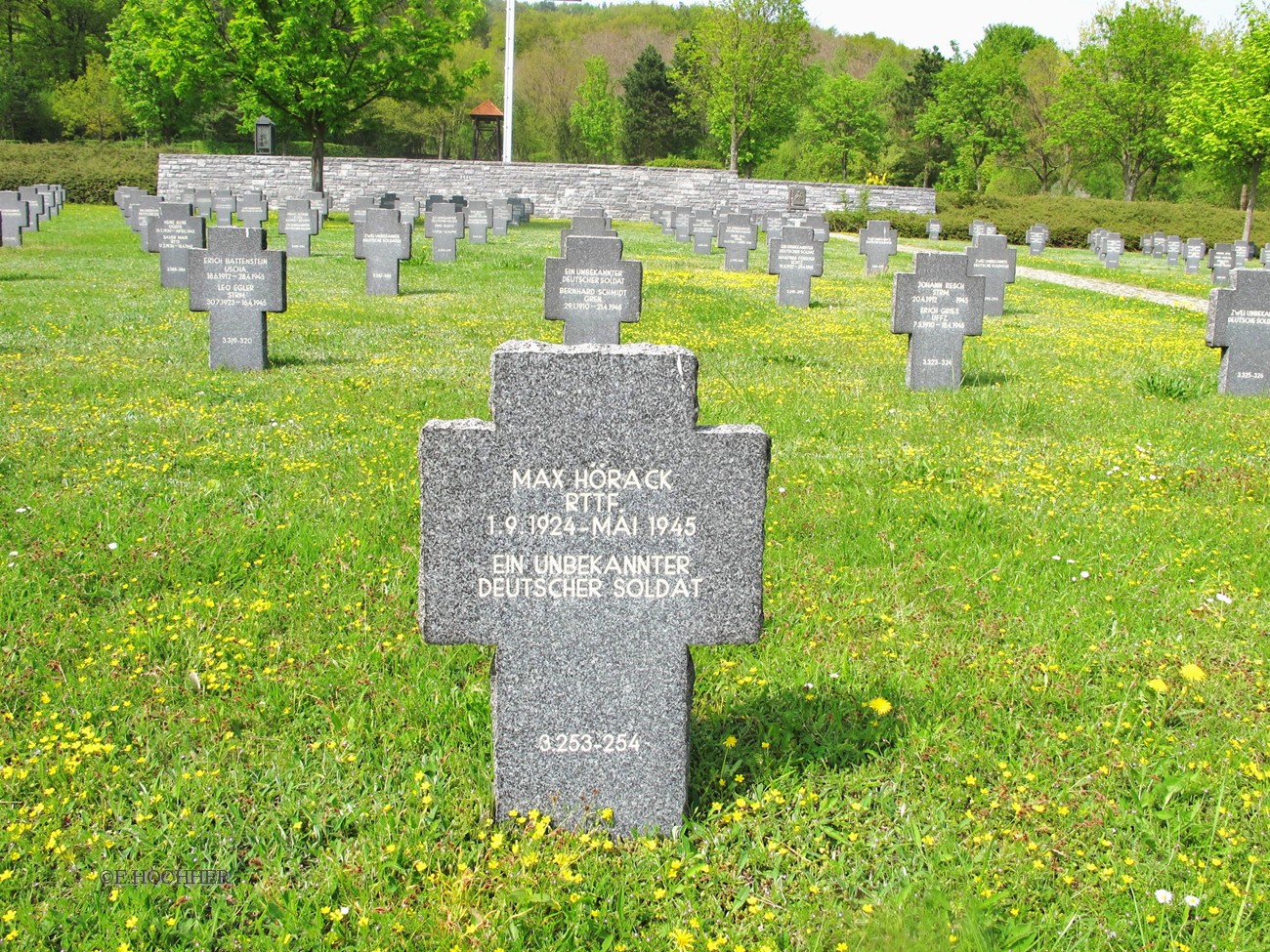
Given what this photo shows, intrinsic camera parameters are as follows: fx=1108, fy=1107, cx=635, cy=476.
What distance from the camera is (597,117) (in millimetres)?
86125

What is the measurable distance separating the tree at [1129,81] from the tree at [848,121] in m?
12.0

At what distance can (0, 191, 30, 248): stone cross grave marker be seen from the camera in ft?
81.9

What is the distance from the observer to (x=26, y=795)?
3.28 m

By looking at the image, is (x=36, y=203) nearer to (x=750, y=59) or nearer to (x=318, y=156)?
(x=318, y=156)

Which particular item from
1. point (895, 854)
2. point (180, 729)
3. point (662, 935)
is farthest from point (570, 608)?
point (180, 729)

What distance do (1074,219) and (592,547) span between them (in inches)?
1830

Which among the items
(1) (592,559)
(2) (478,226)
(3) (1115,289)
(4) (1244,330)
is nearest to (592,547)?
(1) (592,559)

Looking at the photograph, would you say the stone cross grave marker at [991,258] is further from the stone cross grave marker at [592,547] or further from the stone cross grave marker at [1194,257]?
the stone cross grave marker at [592,547]

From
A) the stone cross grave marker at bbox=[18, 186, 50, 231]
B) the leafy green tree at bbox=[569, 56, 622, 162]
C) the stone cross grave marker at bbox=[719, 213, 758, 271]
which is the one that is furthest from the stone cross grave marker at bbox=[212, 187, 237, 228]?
the leafy green tree at bbox=[569, 56, 622, 162]

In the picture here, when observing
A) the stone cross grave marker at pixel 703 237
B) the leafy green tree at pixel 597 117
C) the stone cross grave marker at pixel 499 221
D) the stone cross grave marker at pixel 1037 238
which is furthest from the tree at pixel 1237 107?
the leafy green tree at pixel 597 117

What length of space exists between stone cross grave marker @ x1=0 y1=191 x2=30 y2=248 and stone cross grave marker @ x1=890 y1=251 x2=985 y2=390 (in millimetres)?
22086

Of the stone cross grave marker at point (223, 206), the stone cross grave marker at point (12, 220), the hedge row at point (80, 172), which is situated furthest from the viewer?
the hedge row at point (80, 172)

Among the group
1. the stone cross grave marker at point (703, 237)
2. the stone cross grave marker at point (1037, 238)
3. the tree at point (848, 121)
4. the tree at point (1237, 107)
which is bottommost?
the stone cross grave marker at point (703, 237)

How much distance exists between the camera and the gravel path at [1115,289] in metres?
21.6
